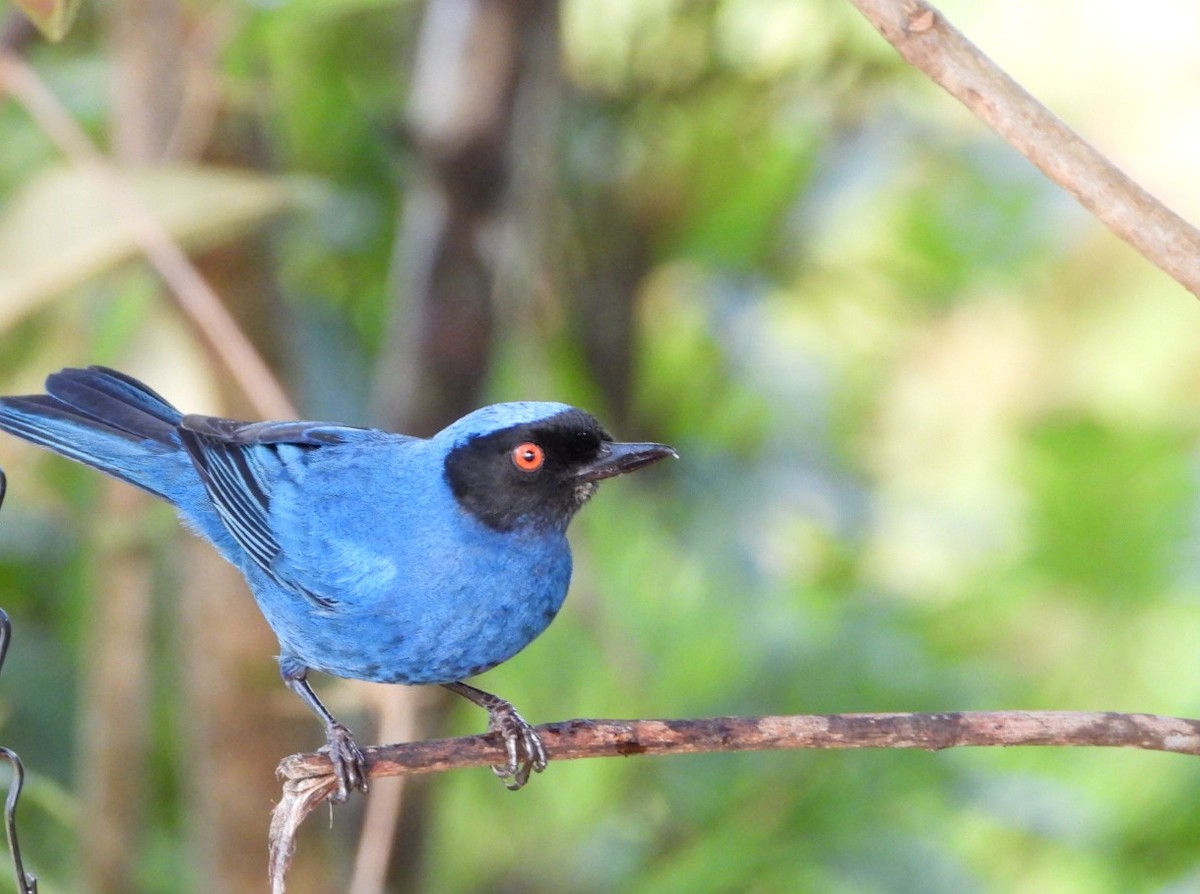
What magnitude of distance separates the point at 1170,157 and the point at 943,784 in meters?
2.75

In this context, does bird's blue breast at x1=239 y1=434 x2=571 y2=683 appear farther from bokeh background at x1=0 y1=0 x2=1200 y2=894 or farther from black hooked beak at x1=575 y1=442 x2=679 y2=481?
bokeh background at x1=0 y1=0 x2=1200 y2=894

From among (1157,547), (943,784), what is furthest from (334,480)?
(1157,547)

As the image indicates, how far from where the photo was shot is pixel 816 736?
1.79 meters

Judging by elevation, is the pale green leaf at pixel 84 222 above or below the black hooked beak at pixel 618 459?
above

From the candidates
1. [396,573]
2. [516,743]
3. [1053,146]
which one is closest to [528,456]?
[396,573]

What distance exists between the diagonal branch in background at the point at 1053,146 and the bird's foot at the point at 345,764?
1.27 meters

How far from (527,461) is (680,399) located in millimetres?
2373

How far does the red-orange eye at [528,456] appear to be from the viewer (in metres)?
2.46

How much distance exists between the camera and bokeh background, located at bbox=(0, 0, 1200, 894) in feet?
11.7

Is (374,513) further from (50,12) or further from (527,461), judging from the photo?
(50,12)

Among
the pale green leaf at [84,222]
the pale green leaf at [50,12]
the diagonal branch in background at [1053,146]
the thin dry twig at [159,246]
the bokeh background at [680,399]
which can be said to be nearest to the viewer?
the diagonal branch in background at [1053,146]

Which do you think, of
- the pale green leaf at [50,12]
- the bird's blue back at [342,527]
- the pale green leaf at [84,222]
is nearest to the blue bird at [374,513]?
the bird's blue back at [342,527]

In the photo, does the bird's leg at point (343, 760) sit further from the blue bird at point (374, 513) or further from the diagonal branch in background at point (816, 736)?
the diagonal branch in background at point (816, 736)

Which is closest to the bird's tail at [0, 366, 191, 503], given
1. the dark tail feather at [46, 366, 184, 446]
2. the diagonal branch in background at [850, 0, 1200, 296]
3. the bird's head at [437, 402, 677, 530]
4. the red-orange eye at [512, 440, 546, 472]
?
the dark tail feather at [46, 366, 184, 446]
